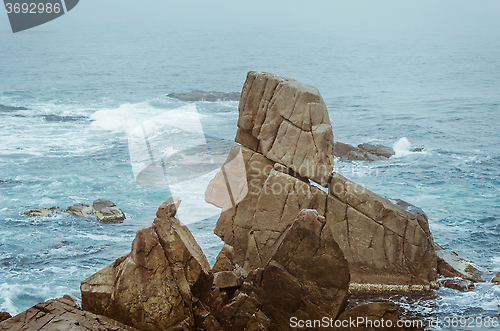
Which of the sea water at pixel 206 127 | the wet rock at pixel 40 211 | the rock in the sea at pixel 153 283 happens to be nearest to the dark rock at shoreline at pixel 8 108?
the sea water at pixel 206 127

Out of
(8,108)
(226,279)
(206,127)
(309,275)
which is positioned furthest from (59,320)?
(8,108)

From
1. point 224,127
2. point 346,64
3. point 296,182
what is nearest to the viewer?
point 296,182

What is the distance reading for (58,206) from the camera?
17.9 metres

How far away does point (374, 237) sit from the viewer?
11578 millimetres

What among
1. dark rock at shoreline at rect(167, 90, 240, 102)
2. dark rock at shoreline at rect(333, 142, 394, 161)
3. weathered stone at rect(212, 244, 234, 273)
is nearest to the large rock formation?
weathered stone at rect(212, 244, 234, 273)

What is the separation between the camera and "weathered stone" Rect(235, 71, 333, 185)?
11352 millimetres

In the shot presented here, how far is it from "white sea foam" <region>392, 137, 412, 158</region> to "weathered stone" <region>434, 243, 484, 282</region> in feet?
39.6

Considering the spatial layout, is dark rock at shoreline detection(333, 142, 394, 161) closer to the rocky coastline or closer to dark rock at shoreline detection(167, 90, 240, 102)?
the rocky coastline

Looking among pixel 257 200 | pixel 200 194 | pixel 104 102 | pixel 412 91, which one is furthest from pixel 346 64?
pixel 257 200

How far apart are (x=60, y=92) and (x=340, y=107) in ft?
79.7

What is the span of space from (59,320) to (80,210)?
10.2m

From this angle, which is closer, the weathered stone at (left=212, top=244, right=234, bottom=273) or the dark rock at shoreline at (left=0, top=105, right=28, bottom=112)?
the weathered stone at (left=212, top=244, right=234, bottom=273)

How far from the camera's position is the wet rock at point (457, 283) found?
38.3ft

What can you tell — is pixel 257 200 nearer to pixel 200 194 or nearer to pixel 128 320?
pixel 128 320
